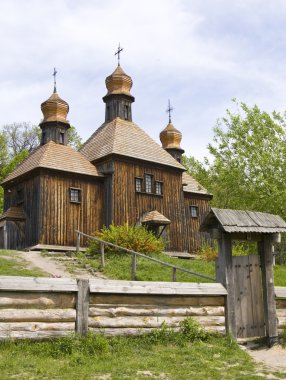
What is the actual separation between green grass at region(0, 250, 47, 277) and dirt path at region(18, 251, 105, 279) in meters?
0.32

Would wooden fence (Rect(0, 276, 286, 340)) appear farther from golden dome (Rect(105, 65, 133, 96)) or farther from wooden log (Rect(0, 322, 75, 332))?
golden dome (Rect(105, 65, 133, 96))

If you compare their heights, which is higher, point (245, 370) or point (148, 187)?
point (148, 187)

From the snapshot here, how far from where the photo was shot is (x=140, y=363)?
8078 millimetres

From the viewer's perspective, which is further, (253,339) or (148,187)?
(148,187)

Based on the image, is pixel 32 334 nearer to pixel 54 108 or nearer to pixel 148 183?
pixel 148 183

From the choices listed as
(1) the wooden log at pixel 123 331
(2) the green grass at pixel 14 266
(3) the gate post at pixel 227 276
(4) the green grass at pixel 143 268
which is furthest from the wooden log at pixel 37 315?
(4) the green grass at pixel 143 268

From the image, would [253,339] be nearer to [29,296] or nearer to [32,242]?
[29,296]

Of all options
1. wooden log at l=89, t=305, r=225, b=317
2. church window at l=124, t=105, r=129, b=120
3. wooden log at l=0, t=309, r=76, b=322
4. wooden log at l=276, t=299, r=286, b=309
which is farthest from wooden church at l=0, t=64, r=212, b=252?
wooden log at l=0, t=309, r=76, b=322

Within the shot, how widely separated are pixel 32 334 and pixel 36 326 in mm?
148

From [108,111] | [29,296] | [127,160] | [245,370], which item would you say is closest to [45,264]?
[127,160]

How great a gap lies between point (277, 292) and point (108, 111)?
2193 cm

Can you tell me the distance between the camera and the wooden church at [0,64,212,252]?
81.5 feet

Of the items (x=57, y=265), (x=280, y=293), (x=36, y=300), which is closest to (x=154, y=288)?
(x=36, y=300)

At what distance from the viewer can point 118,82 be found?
3153 centimetres
